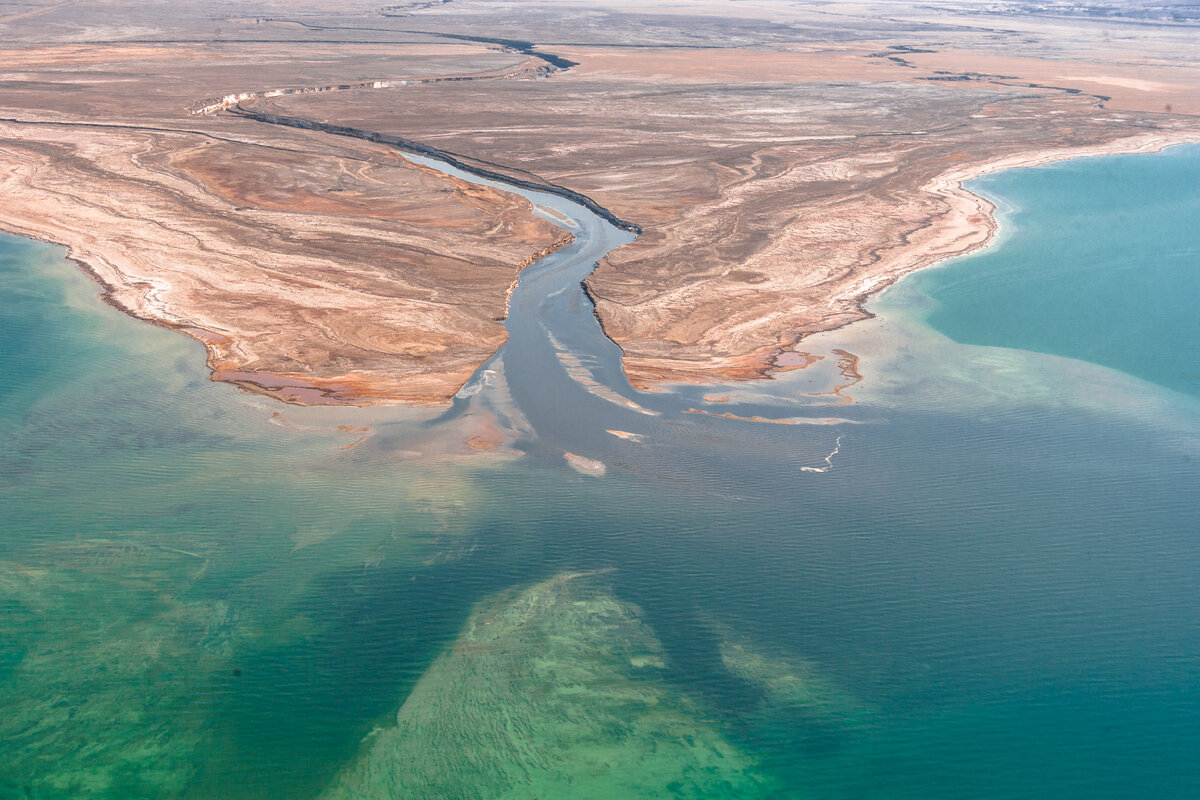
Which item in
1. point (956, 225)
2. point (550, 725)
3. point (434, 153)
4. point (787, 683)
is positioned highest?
point (434, 153)

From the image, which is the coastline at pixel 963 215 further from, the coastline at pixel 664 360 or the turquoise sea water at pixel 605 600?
the turquoise sea water at pixel 605 600

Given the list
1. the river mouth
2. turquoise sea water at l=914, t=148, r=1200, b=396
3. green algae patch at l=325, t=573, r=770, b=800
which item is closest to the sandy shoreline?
turquoise sea water at l=914, t=148, r=1200, b=396

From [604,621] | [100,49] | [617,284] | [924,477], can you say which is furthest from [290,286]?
[100,49]

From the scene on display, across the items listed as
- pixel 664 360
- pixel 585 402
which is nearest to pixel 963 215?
pixel 664 360

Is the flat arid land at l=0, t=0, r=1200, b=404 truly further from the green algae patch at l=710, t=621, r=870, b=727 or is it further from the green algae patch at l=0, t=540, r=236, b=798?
the green algae patch at l=710, t=621, r=870, b=727

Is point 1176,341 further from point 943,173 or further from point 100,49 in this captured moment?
point 100,49

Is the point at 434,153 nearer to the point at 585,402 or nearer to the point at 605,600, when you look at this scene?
the point at 585,402
